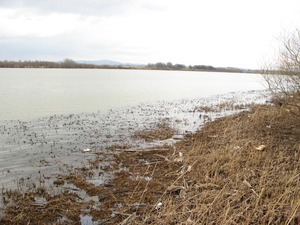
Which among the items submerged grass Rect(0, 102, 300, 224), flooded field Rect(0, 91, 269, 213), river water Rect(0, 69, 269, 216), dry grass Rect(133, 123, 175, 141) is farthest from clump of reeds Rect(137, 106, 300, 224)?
flooded field Rect(0, 91, 269, 213)

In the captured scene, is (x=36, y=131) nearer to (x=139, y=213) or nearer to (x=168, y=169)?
(x=168, y=169)

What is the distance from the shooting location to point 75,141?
11719 mm

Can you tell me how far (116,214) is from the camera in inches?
220

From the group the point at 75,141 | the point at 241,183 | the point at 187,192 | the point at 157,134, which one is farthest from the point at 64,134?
the point at 241,183

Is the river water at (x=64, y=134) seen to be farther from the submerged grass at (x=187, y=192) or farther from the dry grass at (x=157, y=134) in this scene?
the submerged grass at (x=187, y=192)

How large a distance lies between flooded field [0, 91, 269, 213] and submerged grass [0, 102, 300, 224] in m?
0.68

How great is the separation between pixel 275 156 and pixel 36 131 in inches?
489

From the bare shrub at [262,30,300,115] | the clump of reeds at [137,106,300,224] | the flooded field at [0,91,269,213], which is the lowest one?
the flooded field at [0,91,269,213]

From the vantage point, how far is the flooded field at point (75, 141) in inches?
310

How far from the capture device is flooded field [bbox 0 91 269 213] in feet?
25.8

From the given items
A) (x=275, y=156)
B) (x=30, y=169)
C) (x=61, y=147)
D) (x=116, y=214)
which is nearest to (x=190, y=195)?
(x=116, y=214)

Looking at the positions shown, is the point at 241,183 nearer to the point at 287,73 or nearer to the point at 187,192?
the point at 187,192

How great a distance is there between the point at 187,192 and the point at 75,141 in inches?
296

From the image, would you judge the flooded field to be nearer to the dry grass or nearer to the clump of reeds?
the dry grass
